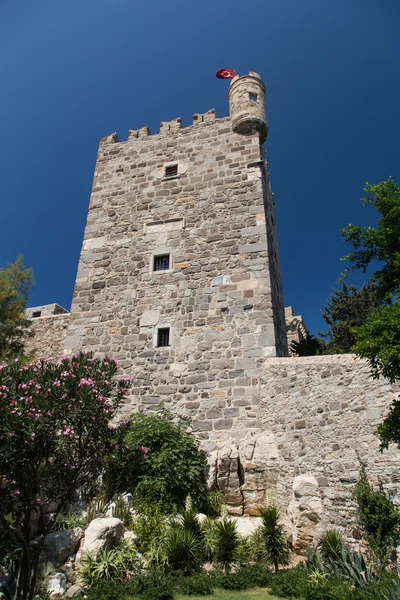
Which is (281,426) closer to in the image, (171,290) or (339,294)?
(171,290)

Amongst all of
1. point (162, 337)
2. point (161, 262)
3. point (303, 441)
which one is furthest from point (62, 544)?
point (161, 262)

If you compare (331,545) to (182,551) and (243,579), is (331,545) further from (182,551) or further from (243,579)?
(182,551)

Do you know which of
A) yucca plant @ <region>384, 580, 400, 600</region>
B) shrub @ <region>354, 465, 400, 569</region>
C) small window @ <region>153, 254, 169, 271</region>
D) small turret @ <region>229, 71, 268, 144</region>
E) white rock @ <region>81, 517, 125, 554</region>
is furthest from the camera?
small turret @ <region>229, 71, 268, 144</region>

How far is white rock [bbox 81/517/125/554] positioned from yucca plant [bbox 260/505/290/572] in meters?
2.45

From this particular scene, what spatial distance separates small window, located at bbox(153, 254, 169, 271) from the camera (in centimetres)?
1196

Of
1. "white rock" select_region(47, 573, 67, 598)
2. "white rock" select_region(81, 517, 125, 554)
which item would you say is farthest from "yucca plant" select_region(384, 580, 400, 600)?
"white rock" select_region(47, 573, 67, 598)

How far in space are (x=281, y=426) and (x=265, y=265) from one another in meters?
4.13

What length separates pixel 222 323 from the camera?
35.2 feet

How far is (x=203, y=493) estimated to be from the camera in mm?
8477

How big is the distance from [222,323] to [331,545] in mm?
5398

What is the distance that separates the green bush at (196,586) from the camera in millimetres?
6035

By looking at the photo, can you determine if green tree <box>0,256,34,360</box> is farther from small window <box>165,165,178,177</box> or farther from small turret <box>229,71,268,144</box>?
small turret <box>229,71,268,144</box>

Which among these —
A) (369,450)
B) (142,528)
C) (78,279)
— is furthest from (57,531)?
(78,279)

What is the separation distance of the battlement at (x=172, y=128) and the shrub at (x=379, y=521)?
36.1 feet
